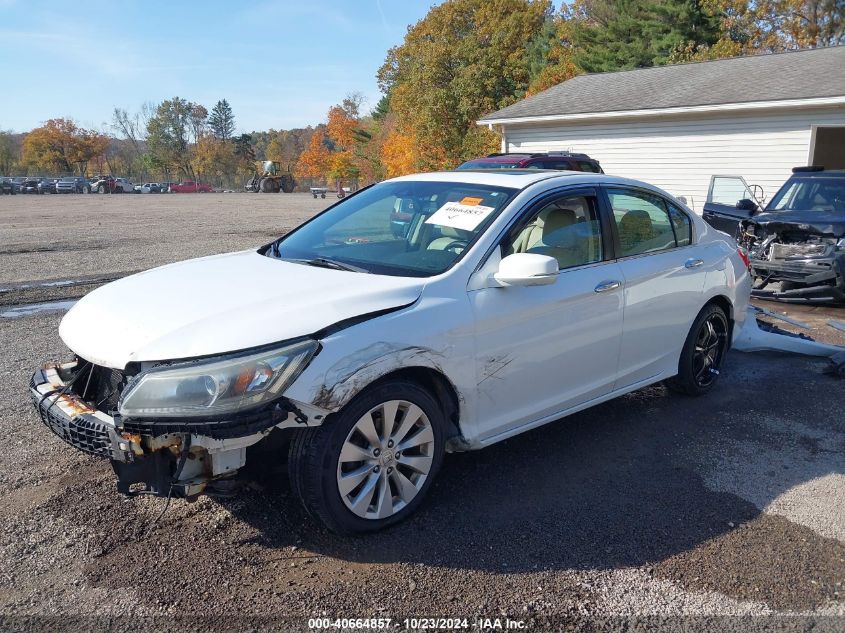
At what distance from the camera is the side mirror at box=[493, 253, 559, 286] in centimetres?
353

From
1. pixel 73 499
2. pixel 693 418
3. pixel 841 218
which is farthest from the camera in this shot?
pixel 841 218

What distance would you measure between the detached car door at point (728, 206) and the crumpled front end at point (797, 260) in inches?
25.9

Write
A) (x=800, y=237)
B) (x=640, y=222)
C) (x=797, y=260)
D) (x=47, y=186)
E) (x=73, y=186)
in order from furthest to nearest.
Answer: (x=73, y=186) < (x=47, y=186) < (x=800, y=237) < (x=797, y=260) < (x=640, y=222)

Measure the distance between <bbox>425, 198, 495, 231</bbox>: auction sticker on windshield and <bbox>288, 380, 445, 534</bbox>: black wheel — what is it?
3.45 ft

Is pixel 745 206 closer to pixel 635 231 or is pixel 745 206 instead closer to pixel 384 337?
pixel 635 231

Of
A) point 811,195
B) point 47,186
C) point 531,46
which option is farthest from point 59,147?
point 811,195

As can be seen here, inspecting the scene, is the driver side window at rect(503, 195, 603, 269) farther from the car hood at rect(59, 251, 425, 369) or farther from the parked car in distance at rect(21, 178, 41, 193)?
the parked car in distance at rect(21, 178, 41, 193)

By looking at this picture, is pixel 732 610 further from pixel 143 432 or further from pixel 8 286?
pixel 8 286

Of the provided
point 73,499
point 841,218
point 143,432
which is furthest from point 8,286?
point 841,218

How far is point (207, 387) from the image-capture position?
2869 mm

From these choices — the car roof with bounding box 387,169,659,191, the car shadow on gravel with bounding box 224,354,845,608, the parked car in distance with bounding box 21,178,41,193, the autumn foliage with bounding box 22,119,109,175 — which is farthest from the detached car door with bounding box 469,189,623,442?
the autumn foliage with bounding box 22,119,109,175

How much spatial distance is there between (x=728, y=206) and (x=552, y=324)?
7.98m

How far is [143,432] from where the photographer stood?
2.87m

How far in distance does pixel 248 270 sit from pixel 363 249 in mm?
661
